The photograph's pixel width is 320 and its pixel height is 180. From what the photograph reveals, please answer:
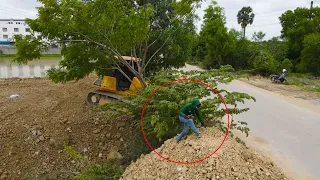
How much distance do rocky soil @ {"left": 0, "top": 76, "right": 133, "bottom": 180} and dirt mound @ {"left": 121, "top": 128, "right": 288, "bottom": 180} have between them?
107 inches

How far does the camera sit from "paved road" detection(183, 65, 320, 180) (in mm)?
6383

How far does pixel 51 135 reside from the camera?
8.89 meters

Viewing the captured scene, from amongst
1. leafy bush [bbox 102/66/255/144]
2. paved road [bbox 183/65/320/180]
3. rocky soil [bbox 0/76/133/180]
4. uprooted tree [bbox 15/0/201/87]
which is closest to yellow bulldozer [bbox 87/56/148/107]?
rocky soil [bbox 0/76/133/180]

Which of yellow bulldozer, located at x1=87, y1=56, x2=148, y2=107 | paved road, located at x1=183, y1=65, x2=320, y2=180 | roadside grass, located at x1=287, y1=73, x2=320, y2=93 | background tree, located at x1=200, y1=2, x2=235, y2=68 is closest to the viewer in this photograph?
paved road, located at x1=183, y1=65, x2=320, y2=180

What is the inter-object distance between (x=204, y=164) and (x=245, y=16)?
1717 inches

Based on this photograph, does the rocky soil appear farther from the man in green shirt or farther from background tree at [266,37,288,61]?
background tree at [266,37,288,61]

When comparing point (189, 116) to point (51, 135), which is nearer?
point (189, 116)

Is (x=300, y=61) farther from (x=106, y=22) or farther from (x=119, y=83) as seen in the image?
(x=106, y=22)

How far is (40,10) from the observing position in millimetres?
7223

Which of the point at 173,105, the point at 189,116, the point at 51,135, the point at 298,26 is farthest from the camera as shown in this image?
the point at 298,26

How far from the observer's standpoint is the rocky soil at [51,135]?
780cm

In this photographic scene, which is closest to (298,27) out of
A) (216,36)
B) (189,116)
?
(216,36)

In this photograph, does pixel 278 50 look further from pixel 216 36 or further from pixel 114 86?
pixel 114 86

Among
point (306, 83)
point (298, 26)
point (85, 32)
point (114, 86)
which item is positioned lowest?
point (306, 83)
